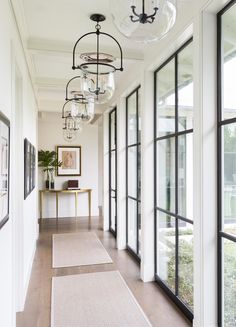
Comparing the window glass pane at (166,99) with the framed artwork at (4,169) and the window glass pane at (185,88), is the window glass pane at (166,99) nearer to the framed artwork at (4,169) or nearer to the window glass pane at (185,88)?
the window glass pane at (185,88)

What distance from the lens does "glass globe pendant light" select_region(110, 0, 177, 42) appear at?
128cm

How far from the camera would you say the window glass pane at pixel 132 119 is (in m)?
5.02

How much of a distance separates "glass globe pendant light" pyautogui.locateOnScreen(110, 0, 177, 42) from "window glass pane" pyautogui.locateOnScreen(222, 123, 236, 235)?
118 cm

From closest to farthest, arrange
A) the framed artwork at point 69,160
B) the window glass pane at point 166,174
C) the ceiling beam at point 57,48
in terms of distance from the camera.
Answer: the window glass pane at point 166,174 < the ceiling beam at point 57,48 < the framed artwork at point 69,160

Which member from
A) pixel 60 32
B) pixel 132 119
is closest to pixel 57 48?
pixel 60 32

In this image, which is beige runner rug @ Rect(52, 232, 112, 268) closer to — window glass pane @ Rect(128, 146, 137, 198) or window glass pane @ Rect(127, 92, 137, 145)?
window glass pane @ Rect(128, 146, 137, 198)

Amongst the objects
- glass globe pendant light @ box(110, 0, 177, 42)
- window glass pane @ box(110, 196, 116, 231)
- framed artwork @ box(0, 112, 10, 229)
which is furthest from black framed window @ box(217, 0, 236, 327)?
window glass pane @ box(110, 196, 116, 231)

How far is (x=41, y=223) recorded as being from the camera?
7875 millimetres

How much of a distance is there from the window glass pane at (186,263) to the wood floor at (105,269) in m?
0.20

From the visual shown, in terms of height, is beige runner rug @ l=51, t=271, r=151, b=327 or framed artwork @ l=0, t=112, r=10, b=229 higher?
framed artwork @ l=0, t=112, r=10, b=229

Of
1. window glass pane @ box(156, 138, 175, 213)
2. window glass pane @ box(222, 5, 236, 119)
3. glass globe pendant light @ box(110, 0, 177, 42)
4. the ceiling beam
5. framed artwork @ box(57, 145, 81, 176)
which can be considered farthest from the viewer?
framed artwork @ box(57, 145, 81, 176)

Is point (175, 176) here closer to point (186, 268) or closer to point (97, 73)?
point (186, 268)

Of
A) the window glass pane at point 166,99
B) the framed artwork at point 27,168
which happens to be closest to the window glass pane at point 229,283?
the window glass pane at point 166,99

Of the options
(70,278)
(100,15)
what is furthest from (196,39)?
(70,278)
